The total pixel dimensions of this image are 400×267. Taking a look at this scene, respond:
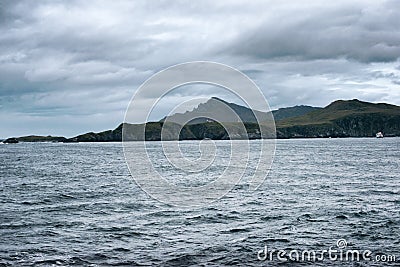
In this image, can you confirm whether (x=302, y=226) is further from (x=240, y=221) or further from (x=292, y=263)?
(x=292, y=263)

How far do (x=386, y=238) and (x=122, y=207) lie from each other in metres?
21.7

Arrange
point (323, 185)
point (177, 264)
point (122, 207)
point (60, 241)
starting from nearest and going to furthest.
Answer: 1. point (177, 264)
2. point (60, 241)
3. point (122, 207)
4. point (323, 185)

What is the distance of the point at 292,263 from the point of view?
22.8 meters

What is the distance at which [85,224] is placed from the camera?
107 ft

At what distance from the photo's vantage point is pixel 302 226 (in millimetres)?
31422

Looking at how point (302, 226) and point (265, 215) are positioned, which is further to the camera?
point (265, 215)

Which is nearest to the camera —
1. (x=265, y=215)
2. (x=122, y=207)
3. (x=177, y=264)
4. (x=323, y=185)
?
(x=177, y=264)

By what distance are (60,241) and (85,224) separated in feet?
16.6

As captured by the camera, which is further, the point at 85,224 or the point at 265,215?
the point at 265,215

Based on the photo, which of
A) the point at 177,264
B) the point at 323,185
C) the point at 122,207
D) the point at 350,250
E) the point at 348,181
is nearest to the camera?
the point at 177,264

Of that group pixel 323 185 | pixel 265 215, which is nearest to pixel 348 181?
pixel 323 185

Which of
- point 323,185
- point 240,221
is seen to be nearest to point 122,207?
point 240,221

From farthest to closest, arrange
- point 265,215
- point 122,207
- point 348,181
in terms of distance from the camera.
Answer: point 348,181 < point 122,207 < point 265,215

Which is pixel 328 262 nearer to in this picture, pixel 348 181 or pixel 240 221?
pixel 240 221
